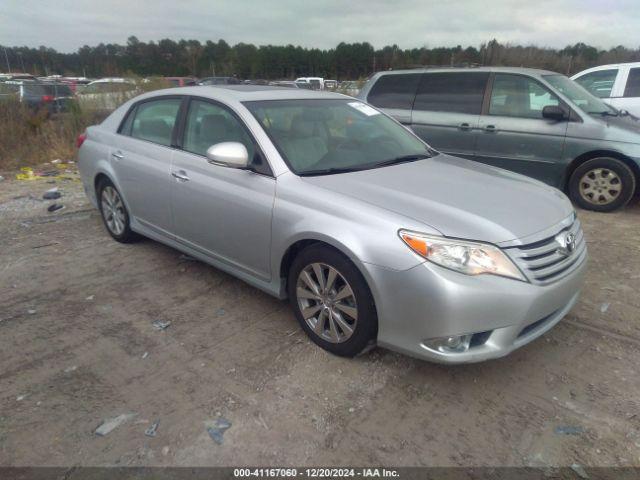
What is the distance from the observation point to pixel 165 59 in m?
41.6

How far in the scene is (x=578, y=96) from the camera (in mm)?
6219

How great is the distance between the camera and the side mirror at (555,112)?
5.91m

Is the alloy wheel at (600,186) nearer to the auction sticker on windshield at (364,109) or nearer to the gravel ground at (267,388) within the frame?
the gravel ground at (267,388)

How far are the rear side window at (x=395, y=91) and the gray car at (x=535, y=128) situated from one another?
0.07 metres

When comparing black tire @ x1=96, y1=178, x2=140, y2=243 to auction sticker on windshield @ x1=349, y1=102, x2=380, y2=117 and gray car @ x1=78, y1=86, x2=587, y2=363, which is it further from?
auction sticker on windshield @ x1=349, y1=102, x2=380, y2=117

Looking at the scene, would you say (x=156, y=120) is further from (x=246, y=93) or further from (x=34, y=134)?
(x=34, y=134)

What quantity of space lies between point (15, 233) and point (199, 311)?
3.13 metres

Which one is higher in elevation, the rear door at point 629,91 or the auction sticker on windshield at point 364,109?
the rear door at point 629,91

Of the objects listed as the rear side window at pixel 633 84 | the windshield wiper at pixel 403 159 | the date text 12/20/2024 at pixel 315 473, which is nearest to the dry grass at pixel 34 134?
the windshield wiper at pixel 403 159

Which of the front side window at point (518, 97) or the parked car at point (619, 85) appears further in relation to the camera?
the parked car at point (619, 85)

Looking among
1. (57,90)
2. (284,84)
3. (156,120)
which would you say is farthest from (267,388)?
(284,84)

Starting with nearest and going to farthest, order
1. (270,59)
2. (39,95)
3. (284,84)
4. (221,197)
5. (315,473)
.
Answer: (315,473) < (221,197) < (39,95) < (284,84) < (270,59)

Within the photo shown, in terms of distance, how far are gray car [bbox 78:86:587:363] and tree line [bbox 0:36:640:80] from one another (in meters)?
5.05

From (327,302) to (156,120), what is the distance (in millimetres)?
2536
